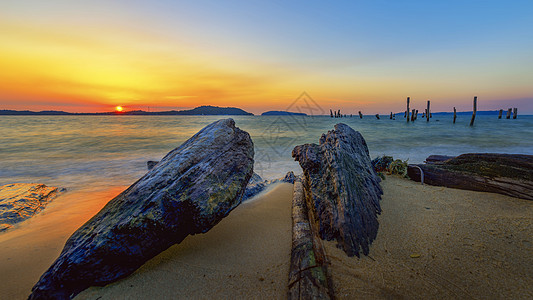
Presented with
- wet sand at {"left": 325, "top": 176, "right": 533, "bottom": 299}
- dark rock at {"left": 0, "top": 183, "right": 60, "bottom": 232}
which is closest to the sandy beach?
wet sand at {"left": 325, "top": 176, "right": 533, "bottom": 299}

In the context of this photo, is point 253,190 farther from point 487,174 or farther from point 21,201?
point 21,201

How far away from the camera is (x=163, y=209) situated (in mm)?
2248

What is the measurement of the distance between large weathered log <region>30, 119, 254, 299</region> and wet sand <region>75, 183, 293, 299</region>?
18 centimetres

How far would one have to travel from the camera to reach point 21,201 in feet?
16.2

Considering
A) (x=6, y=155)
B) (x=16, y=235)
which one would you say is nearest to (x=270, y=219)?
(x=16, y=235)

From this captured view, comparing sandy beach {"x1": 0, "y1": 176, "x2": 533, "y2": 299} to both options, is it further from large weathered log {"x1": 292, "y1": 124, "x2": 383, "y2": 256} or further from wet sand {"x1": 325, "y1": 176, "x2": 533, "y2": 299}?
large weathered log {"x1": 292, "y1": 124, "x2": 383, "y2": 256}

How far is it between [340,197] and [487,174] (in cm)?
311

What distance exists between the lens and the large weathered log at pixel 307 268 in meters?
1.82

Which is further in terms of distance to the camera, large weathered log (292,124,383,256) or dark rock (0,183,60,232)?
dark rock (0,183,60,232)

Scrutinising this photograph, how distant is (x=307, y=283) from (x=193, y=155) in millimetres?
1876

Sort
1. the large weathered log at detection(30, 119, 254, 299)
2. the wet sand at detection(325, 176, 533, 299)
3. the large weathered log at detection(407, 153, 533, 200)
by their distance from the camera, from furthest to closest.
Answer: the large weathered log at detection(407, 153, 533, 200) → the large weathered log at detection(30, 119, 254, 299) → the wet sand at detection(325, 176, 533, 299)

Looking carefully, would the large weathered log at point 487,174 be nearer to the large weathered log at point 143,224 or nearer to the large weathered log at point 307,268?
the large weathered log at point 307,268

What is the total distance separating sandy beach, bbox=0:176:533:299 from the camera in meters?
2.03

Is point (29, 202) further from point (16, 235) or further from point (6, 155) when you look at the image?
point (6, 155)
